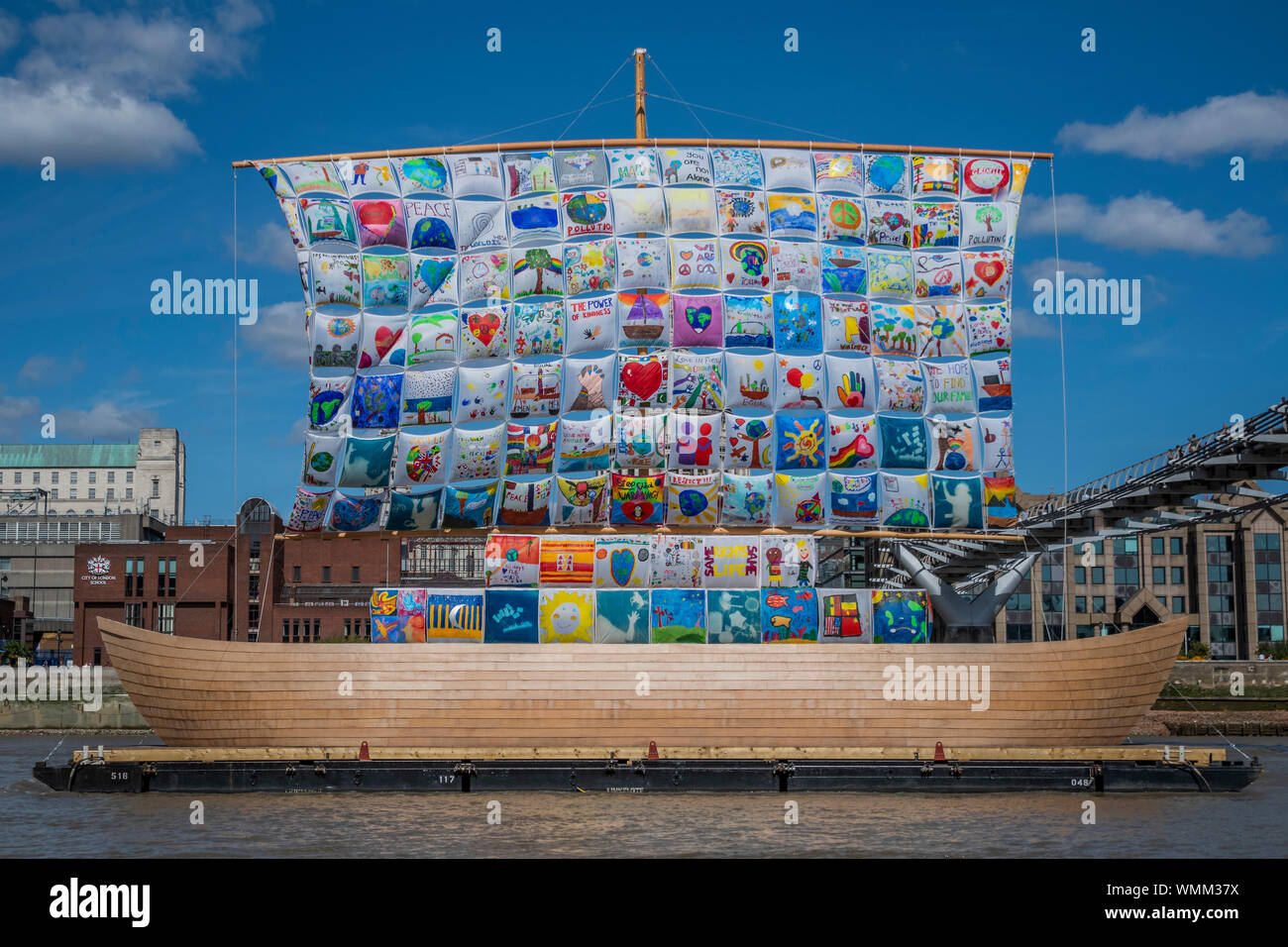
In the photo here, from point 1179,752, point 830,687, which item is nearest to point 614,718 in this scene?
point 830,687

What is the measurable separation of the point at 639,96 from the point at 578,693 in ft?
68.1

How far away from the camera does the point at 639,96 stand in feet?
142

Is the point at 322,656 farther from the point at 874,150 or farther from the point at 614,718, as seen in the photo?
the point at 874,150

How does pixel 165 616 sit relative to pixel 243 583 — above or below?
below

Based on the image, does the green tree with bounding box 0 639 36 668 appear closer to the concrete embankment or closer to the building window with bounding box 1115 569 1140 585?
the concrete embankment

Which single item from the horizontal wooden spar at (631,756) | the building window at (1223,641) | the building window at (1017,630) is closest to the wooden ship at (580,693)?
the horizontal wooden spar at (631,756)

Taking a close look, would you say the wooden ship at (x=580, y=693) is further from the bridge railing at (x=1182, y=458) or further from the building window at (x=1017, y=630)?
the building window at (x=1017, y=630)

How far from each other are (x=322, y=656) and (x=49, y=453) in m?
153

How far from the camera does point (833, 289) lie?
132 feet

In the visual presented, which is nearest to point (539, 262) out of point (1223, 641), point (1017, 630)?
point (1017, 630)

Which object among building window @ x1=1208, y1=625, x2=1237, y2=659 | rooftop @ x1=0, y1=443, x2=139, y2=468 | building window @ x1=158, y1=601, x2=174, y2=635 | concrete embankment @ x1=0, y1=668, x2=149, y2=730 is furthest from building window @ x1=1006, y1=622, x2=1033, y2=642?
rooftop @ x1=0, y1=443, x2=139, y2=468

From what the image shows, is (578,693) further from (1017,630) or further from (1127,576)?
(1127,576)

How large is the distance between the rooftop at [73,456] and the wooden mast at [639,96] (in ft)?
463

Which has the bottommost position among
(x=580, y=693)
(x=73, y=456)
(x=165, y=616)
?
(x=580, y=693)
